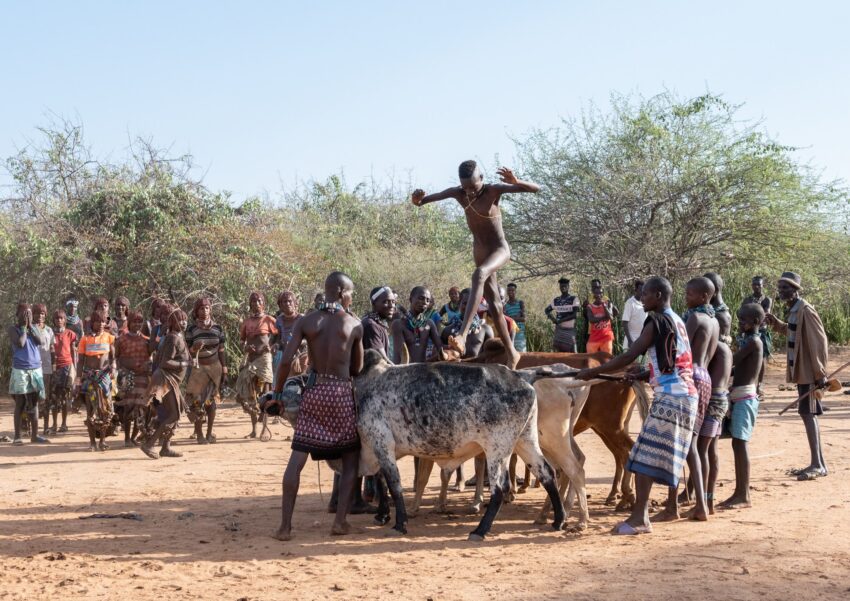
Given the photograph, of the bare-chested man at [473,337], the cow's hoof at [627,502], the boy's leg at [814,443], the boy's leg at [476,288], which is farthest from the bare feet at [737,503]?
the boy's leg at [476,288]

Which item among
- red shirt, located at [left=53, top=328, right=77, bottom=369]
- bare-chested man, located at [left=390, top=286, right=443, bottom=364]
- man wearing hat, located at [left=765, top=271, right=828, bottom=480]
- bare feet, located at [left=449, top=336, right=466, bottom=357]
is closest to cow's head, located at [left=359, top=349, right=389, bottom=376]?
bare feet, located at [left=449, top=336, right=466, bottom=357]

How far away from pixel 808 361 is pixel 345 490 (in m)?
5.12

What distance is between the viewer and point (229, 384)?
1809 cm

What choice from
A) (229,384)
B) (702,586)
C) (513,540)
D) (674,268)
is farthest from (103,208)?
(702,586)

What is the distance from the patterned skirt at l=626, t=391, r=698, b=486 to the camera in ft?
22.5

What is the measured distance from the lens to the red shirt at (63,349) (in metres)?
12.9

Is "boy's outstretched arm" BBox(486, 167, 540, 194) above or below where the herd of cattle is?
above

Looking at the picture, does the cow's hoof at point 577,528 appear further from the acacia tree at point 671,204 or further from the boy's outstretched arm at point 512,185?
the acacia tree at point 671,204

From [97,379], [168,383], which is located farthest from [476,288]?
[97,379]

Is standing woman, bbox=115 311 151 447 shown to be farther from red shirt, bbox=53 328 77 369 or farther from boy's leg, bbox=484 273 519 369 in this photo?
boy's leg, bbox=484 273 519 369

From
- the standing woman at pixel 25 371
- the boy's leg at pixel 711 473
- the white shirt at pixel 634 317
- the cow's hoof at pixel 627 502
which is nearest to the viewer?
the boy's leg at pixel 711 473

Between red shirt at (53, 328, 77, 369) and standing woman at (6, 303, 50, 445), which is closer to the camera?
standing woman at (6, 303, 50, 445)

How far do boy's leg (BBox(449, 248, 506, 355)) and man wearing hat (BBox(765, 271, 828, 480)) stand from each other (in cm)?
327

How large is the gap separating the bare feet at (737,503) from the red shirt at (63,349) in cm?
907
